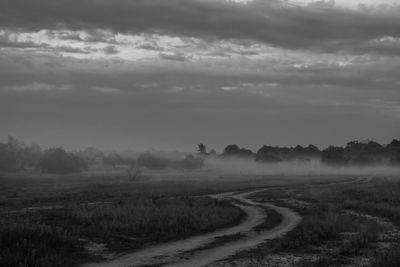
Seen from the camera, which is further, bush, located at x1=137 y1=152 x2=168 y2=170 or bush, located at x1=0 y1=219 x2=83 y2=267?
bush, located at x1=137 y1=152 x2=168 y2=170

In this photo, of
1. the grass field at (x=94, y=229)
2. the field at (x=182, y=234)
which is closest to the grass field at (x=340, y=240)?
the field at (x=182, y=234)

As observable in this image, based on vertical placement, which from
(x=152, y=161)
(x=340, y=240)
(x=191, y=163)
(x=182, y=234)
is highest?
(x=152, y=161)

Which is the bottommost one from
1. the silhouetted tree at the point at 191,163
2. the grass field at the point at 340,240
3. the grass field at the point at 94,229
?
the grass field at the point at 340,240

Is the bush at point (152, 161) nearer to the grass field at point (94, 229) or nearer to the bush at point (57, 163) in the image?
the bush at point (57, 163)

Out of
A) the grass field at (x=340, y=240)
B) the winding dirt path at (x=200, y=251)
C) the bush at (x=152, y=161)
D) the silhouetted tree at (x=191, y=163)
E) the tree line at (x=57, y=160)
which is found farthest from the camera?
the silhouetted tree at (x=191, y=163)

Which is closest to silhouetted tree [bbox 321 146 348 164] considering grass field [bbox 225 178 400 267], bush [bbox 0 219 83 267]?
grass field [bbox 225 178 400 267]

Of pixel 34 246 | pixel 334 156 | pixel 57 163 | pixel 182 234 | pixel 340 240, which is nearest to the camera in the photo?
Result: pixel 34 246

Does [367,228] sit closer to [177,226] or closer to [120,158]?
[177,226]

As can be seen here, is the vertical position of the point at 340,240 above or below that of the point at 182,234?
below

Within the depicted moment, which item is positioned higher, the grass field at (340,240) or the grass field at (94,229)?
the grass field at (94,229)

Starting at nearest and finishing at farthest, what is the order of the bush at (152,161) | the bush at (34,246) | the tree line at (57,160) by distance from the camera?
the bush at (34,246), the tree line at (57,160), the bush at (152,161)

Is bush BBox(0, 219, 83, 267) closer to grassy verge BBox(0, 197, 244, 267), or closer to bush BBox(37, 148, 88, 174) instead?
grassy verge BBox(0, 197, 244, 267)

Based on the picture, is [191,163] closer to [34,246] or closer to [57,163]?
[57,163]

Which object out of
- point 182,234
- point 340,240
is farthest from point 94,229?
point 340,240
